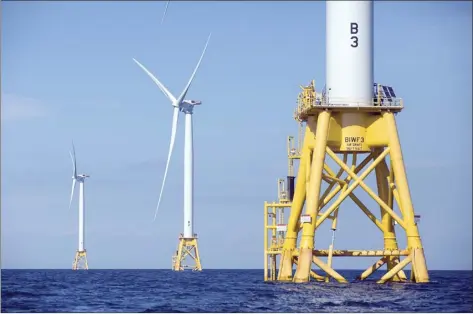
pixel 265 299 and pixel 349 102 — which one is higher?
pixel 349 102

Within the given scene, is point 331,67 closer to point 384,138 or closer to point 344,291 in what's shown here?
point 384,138

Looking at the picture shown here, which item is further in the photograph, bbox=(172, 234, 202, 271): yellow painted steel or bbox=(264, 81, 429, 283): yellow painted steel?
bbox=(172, 234, 202, 271): yellow painted steel

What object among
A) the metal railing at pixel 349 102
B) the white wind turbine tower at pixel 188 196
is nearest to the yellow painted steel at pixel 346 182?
the metal railing at pixel 349 102

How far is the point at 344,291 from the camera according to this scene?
219 feet

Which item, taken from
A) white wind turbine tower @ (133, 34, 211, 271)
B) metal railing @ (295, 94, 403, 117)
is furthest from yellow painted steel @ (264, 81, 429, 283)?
white wind turbine tower @ (133, 34, 211, 271)

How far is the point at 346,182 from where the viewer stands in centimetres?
7769

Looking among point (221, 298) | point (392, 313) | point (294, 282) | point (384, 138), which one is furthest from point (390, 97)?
point (392, 313)

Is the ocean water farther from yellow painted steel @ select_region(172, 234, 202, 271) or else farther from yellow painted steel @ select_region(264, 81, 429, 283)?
yellow painted steel @ select_region(172, 234, 202, 271)

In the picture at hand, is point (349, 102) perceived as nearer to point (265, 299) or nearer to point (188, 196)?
point (265, 299)

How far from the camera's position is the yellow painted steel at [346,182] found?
72812 mm

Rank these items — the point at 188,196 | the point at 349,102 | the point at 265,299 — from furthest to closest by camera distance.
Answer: the point at 188,196 < the point at 349,102 < the point at 265,299

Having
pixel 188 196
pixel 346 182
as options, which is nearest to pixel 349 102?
pixel 346 182

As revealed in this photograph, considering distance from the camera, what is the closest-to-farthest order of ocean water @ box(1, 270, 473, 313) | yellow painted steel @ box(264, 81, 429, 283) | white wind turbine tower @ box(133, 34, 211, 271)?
1. ocean water @ box(1, 270, 473, 313)
2. yellow painted steel @ box(264, 81, 429, 283)
3. white wind turbine tower @ box(133, 34, 211, 271)

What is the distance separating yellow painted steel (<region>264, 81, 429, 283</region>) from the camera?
72.8 metres
